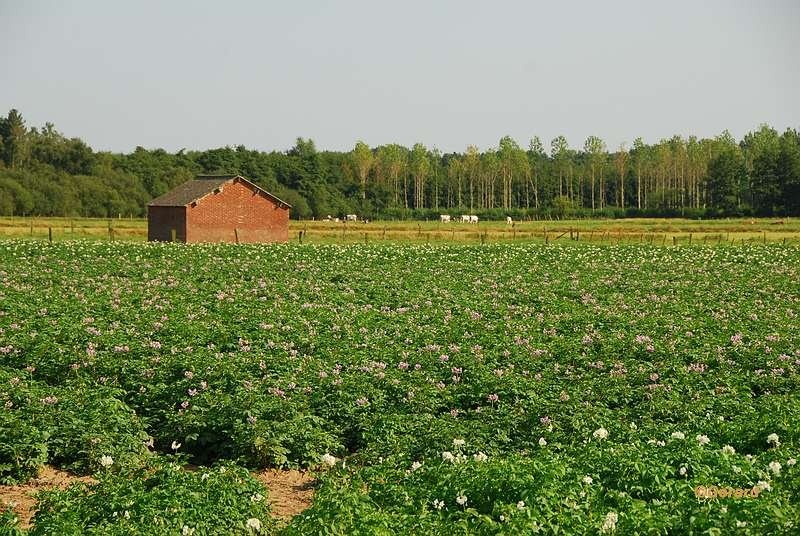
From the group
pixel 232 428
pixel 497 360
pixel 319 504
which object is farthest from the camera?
pixel 497 360

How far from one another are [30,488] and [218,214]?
50.7 meters

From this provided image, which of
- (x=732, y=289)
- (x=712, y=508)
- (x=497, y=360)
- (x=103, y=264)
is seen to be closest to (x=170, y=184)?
(x=103, y=264)

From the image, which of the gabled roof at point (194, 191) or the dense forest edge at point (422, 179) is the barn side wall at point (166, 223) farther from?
the dense forest edge at point (422, 179)

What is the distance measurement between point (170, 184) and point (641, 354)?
112 metres

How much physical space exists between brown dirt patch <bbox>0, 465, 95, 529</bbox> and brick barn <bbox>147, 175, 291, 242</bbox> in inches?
1813

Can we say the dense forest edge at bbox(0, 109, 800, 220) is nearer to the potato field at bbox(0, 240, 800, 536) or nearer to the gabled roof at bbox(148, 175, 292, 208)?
the gabled roof at bbox(148, 175, 292, 208)

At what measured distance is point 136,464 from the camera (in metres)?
12.1

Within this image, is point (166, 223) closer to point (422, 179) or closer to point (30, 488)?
point (30, 488)

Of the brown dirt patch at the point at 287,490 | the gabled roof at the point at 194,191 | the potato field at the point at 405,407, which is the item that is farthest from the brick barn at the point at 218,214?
the brown dirt patch at the point at 287,490

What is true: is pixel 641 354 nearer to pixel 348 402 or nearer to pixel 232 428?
pixel 348 402

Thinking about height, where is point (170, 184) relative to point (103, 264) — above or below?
above

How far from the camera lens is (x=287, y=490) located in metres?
11.8

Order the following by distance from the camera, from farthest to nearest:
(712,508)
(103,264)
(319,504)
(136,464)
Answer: (103,264), (136,464), (319,504), (712,508)

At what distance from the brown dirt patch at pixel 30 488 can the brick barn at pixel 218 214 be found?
4604 cm
